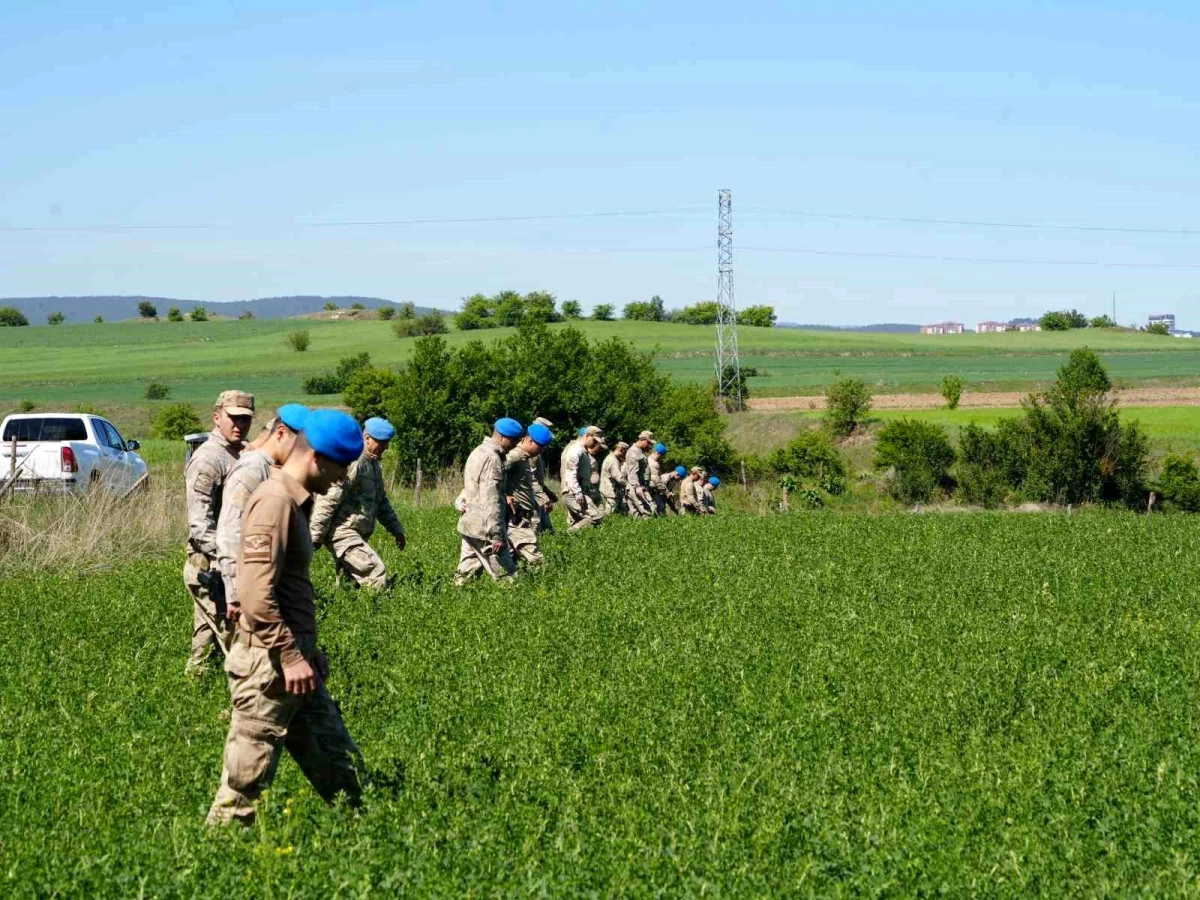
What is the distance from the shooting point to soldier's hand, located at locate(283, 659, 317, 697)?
6.68m

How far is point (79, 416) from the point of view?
26844 mm

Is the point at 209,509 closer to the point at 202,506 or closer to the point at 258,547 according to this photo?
the point at 202,506

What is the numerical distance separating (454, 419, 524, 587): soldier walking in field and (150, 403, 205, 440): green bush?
165ft

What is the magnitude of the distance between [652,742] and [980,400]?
73126 mm

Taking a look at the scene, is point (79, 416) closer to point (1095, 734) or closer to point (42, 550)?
point (42, 550)

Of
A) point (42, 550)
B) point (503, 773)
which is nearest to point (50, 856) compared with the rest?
point (503, 773)

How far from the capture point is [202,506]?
10.8 m

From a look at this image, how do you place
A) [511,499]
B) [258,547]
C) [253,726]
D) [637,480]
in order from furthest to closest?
[637,480]
[511,499]
[253,726]
[258,547]

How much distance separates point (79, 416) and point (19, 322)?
410 ft

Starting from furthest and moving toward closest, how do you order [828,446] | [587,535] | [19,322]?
[19,322] < [828,446] < [587,535]

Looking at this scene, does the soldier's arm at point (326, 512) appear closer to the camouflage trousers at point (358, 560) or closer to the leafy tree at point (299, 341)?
the camouflage trousers at point (358, 560)

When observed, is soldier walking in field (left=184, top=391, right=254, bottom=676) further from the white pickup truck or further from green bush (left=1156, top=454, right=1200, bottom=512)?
green bush (left=1156, top=454, right=1200, bottom=512)

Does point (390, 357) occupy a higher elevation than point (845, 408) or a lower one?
higher

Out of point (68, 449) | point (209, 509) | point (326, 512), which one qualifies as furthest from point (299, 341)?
point (209, 509)
